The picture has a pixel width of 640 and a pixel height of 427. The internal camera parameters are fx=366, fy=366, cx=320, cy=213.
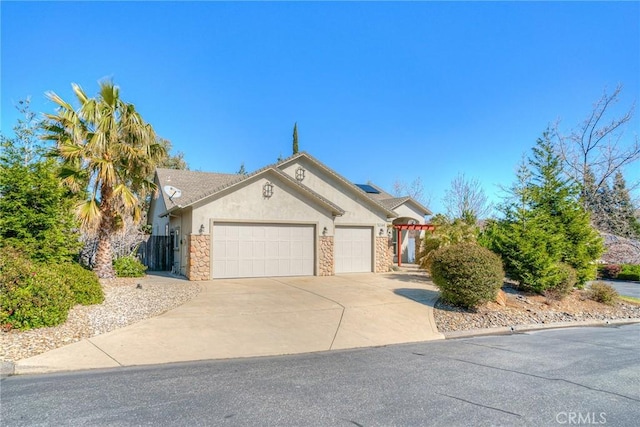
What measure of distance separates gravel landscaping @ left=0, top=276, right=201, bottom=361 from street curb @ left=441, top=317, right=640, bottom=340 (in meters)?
7.27

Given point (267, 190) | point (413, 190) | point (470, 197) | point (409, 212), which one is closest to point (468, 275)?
point (267, 190)

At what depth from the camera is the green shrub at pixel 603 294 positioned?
43.5 ft

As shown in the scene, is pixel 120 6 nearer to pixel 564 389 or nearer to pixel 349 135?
pixel 564 389

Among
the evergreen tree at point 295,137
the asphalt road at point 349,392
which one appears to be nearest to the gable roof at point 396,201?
the evergreen tree at point 295,137

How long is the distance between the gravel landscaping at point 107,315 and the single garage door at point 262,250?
2.06 metres

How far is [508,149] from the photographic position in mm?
23406

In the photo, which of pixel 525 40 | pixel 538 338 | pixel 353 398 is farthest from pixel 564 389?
Result: pixel 525 40

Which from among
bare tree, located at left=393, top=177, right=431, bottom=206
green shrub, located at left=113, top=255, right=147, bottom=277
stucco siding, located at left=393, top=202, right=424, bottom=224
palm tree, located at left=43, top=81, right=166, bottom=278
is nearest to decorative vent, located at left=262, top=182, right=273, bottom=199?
palm tree, located at left=43, top=81, right=166, bottom=278

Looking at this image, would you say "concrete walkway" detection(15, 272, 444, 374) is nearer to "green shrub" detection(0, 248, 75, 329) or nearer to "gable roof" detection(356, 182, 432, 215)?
"green shrub" detection(0, 248, 75, 329)

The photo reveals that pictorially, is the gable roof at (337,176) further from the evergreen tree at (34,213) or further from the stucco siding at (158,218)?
the evergreen tree at (34,213)

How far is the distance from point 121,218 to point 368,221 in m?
11.3

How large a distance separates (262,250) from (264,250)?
88mm

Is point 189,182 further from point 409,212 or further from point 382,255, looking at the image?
point 409,212

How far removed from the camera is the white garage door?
59.5 feet
